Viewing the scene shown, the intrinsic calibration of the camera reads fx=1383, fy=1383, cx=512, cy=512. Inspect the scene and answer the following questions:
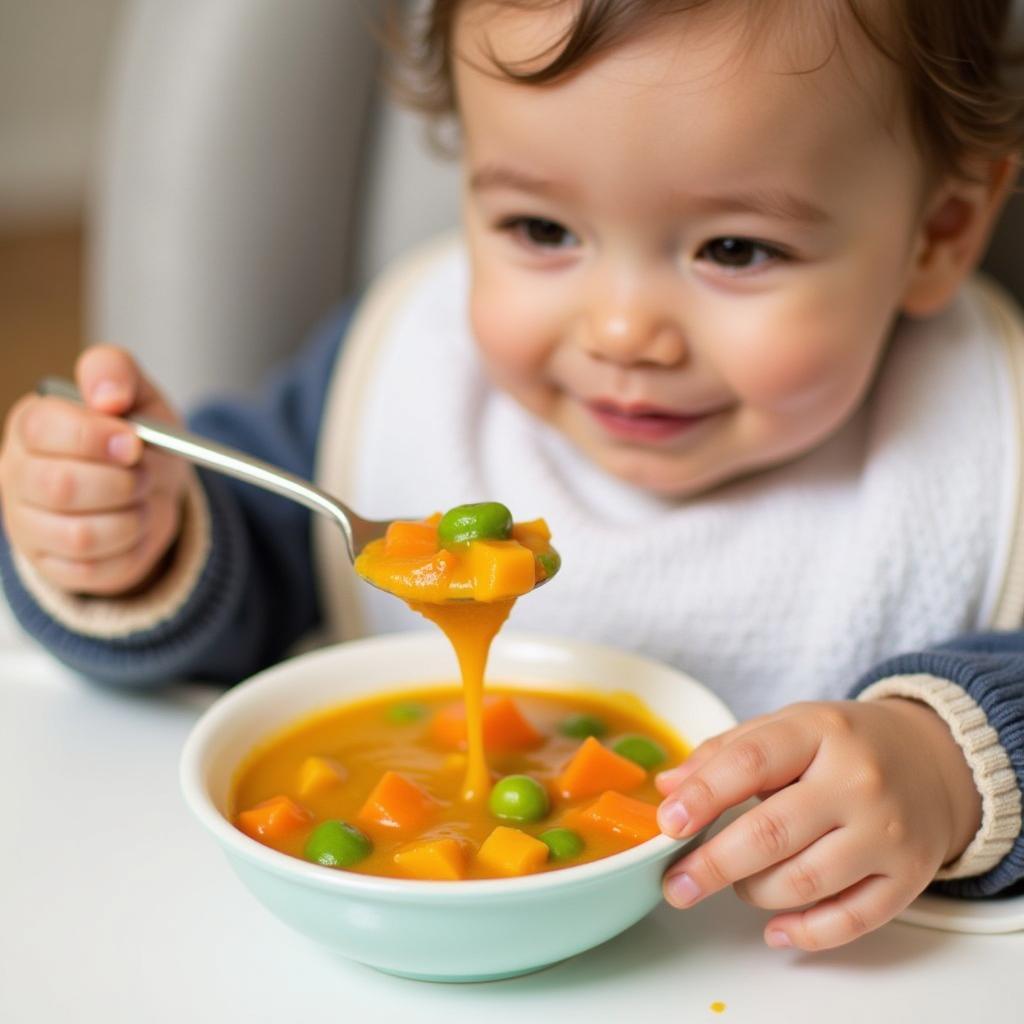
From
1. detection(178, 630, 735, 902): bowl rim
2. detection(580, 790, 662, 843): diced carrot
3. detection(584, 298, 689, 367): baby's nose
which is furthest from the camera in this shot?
detection(584, 298, 689, 367): baby's nose

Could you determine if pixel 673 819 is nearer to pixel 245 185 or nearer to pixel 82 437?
pixel 82 437

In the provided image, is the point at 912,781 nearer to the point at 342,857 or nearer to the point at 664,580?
the point at 342,857

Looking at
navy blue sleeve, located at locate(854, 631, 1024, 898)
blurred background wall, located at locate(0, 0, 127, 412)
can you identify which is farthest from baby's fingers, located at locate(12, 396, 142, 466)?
blurred background wall, located at locate(0, 0, 127, 412)

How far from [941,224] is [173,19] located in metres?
0.86

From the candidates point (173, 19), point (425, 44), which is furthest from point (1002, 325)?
point (173, 19)

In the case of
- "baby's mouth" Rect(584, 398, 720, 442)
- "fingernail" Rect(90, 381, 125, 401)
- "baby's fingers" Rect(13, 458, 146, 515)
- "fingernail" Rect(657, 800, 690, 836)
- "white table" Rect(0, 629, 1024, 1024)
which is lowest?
"white table" Rect(0, 629, 1024, 1024)

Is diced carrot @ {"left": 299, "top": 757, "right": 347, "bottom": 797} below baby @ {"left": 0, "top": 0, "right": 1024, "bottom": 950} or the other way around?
below

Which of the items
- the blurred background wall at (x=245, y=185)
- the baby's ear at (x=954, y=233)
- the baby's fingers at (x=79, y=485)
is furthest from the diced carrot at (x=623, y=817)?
the blurred background wall at (x=245, y=185)

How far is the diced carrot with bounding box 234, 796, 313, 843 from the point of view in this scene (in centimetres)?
82

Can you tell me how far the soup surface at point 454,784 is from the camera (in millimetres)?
785

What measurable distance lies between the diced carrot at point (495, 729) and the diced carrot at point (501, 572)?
0.47 ft

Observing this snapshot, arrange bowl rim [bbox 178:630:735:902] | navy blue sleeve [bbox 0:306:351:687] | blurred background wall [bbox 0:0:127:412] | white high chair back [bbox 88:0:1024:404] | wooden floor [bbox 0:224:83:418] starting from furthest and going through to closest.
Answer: blurred background wall [bbox 0:0:127:412]
wooden floor [bbox 0:224:83:418]
white high chair back [bbox 88:0:1024:404]
navy blue sleeve [bbox 0:306:351:687]
bowl rim [bbox 178:630:735:902]

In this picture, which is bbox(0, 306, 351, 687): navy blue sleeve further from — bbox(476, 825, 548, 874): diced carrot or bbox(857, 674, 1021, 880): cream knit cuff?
bbox(857, 674, 1021, 880): cream knit cuff

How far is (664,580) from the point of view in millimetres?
1276
